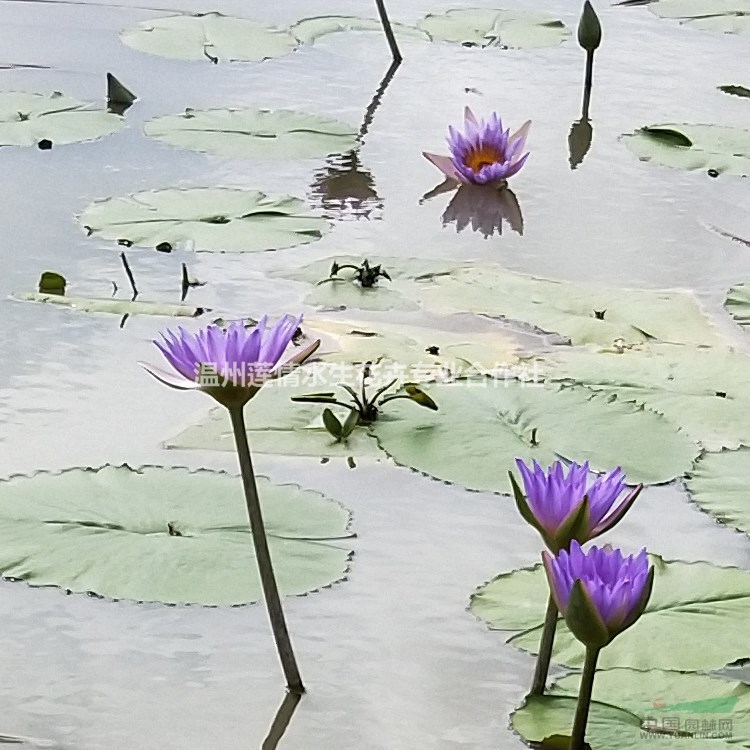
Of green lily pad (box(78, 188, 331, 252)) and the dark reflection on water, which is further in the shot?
the dark reflection on water

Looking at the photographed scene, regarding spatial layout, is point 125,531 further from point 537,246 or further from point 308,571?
point 537,246

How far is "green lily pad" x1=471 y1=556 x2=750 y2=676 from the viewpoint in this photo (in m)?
0.93

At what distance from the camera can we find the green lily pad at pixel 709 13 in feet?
9.67

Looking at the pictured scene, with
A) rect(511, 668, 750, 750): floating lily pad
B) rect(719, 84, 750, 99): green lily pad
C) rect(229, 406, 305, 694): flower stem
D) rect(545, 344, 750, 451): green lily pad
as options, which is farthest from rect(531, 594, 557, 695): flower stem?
rect(719, 84, 750, 99): green lily pad

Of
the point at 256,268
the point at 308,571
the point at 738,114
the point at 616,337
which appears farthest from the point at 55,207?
the point at 738,114

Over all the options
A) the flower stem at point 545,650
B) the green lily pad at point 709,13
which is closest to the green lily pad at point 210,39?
the green lily pad at point 709,13

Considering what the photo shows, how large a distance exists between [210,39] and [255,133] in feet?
1.85

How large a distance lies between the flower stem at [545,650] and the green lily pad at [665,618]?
0.04m

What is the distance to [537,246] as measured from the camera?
1.73m

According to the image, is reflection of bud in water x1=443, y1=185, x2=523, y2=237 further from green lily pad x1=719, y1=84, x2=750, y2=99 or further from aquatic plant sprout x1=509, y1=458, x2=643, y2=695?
aquatic plant sprout x1=509, y1=458, x2=643, y2=695

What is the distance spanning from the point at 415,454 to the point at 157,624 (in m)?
0.31

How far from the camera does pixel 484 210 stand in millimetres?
1854

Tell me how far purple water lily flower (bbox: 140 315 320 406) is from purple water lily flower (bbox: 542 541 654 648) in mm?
201

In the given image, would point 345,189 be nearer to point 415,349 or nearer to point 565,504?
point 415,349
